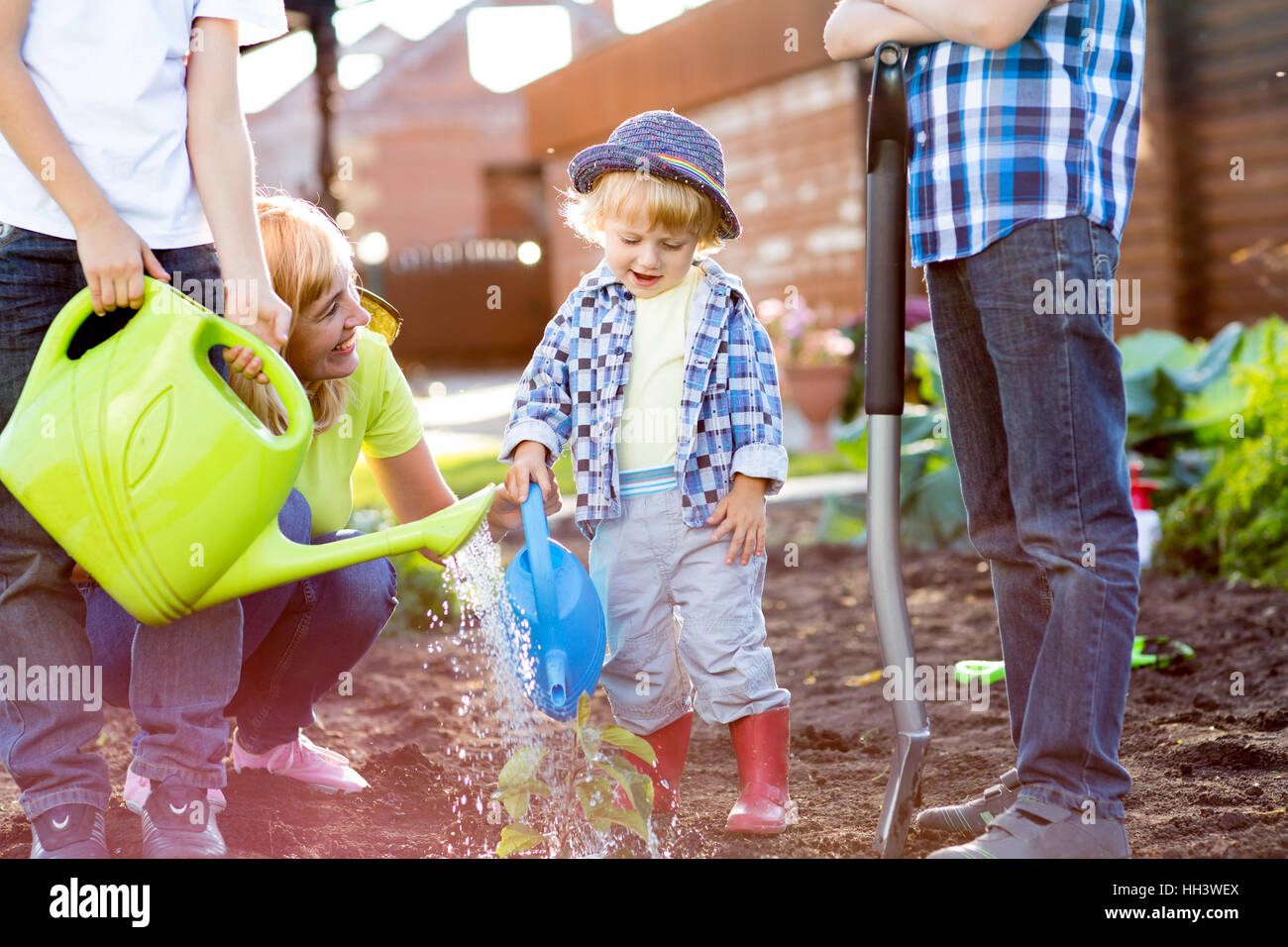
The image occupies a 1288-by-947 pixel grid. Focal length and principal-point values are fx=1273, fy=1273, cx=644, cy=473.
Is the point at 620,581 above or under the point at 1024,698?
above

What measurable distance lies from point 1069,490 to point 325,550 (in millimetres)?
1029

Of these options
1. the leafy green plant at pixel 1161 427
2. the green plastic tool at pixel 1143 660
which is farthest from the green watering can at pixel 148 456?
the leafy green plant at pixel 1161 427

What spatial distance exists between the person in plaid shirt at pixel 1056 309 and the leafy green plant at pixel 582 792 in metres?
0.48

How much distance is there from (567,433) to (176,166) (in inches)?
28.8

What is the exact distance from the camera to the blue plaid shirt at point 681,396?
2051 mm

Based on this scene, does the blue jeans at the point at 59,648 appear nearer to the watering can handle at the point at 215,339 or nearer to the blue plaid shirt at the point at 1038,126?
the watering can handle at the point at 215,339

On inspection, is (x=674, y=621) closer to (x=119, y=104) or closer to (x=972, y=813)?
(x=972, y=813)

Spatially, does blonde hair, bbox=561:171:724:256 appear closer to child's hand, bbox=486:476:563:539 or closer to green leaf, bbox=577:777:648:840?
child's hand, bbox=486:476:563:539

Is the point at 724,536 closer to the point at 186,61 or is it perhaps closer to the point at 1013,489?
the point at 1013,489

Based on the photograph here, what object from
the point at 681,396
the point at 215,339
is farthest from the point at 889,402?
the point at 215,339

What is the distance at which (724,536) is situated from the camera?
2.08 m

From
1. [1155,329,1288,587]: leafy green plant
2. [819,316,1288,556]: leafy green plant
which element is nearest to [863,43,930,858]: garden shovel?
[1155,329,1288,587]: leafy green plant
